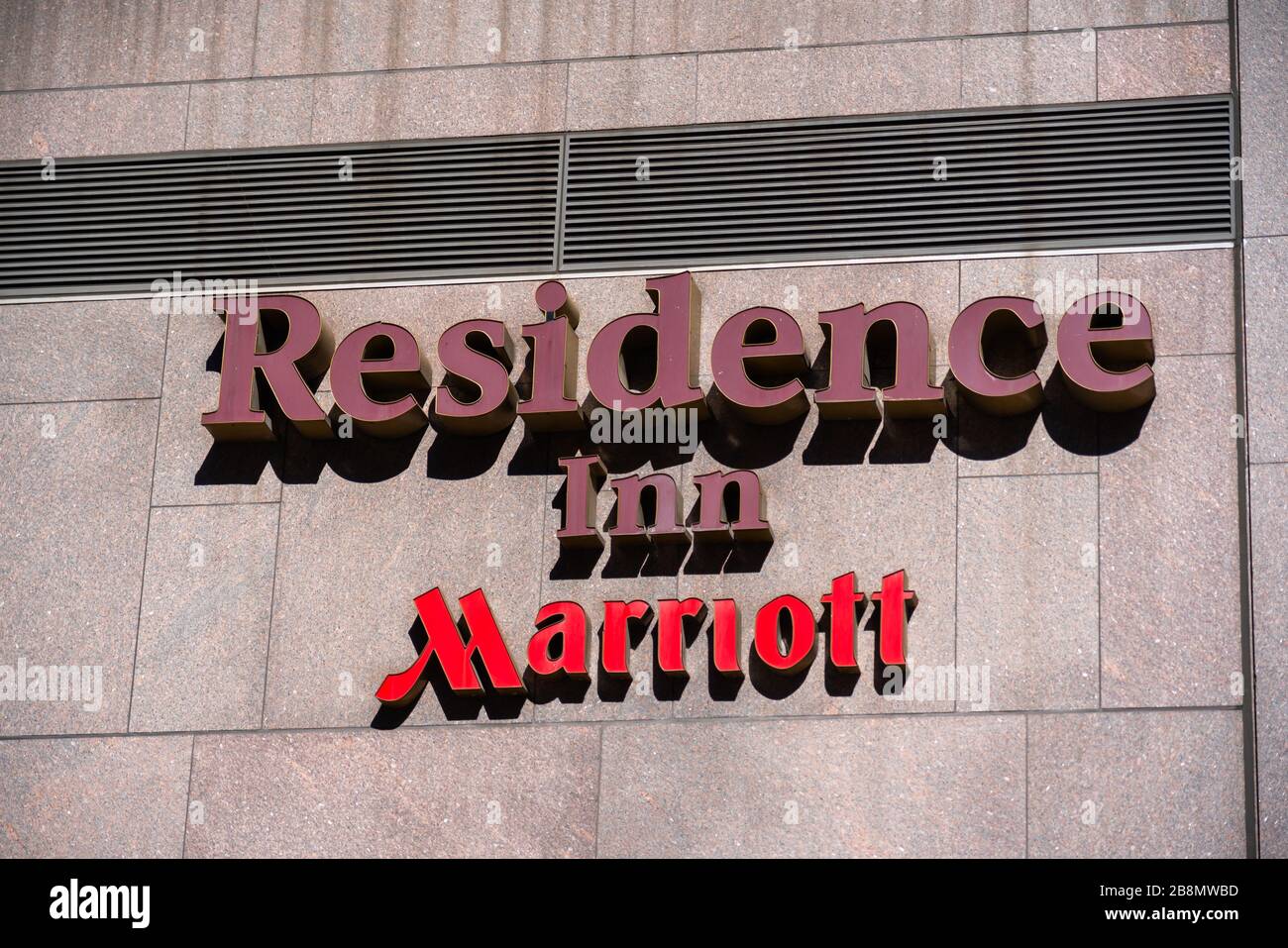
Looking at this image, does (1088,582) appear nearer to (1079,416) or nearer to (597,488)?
(1079,416)

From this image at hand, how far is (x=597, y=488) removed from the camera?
510 inches

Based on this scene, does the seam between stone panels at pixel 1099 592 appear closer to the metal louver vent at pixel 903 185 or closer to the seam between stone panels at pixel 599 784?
the metal louver vent at pixel 903 185

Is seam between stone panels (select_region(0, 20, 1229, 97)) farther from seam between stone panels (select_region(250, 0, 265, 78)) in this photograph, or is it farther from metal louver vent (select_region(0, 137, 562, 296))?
metal louver vent (select_region(0, 137, 562, 296))

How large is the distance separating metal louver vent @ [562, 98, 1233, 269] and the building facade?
1.3 inches

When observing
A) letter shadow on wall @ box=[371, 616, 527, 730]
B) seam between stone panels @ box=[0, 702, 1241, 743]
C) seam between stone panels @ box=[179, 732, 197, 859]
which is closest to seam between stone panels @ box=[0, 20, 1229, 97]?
letter shadow on wall @ box=[371, 616, 527, 730]

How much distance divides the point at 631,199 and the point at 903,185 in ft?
6.00

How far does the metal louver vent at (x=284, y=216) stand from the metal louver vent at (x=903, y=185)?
0.44 metres

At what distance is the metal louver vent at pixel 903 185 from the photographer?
13.2 meters

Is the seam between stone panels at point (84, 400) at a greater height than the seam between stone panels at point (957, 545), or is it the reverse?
the seam between stone panels at point (84, 400)

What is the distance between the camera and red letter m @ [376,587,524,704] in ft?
41.1

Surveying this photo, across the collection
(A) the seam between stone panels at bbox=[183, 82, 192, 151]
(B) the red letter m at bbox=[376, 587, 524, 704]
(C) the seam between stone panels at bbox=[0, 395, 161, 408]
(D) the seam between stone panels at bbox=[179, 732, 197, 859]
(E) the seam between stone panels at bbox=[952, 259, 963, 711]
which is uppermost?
(A) the seam between stone panels at bbox=[183, 82, 192, 151]

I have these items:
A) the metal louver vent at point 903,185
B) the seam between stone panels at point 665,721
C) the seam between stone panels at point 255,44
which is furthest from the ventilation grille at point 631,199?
the seam between stone panels at point 665,721

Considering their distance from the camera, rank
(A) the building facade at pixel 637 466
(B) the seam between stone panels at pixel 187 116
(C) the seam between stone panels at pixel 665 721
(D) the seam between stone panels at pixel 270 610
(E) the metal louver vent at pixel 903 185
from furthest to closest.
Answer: (B) the seam between stone panels at pixel 187 116, (E) the metal louver vent at pixel 903 185, (D) the seam between stone panels at pixel 270 610, (A) the building facade at pixel 637 466, (C) the seam between stone panels at pixel 665 721
